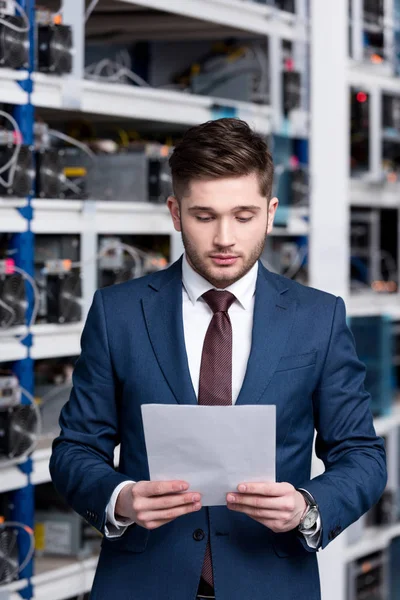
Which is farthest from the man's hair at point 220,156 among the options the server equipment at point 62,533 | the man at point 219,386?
the server equipment at point 62,533

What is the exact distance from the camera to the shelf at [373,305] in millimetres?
5176

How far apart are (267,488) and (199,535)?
290mm

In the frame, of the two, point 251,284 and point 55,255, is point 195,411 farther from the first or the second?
point 55,255

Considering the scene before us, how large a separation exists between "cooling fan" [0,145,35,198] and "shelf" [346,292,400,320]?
2.03 m

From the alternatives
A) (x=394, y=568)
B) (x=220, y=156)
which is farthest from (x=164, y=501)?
(x=394, y=568)

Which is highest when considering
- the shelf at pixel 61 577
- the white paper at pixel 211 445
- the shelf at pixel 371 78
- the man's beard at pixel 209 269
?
the shelf at pixel 371 78

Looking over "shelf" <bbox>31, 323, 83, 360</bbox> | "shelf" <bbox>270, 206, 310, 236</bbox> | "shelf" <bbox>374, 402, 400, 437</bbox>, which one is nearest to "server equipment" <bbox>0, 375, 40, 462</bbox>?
"shelf" <bbox>31, 323, 83, 360</bbox>

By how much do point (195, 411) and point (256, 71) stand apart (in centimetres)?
305

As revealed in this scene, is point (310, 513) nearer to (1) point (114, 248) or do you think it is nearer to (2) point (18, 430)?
(2) point (18, 430)

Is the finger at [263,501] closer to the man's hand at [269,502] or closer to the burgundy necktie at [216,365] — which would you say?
the man's hand at [269,502]

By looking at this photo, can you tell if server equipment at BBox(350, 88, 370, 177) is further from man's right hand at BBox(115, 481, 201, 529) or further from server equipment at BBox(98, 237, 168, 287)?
man's right hand at BBox(115, 481, 201, 529)

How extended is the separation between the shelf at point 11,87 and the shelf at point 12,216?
322 mm

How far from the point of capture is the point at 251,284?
2.24 m

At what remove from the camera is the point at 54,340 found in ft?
12.2
